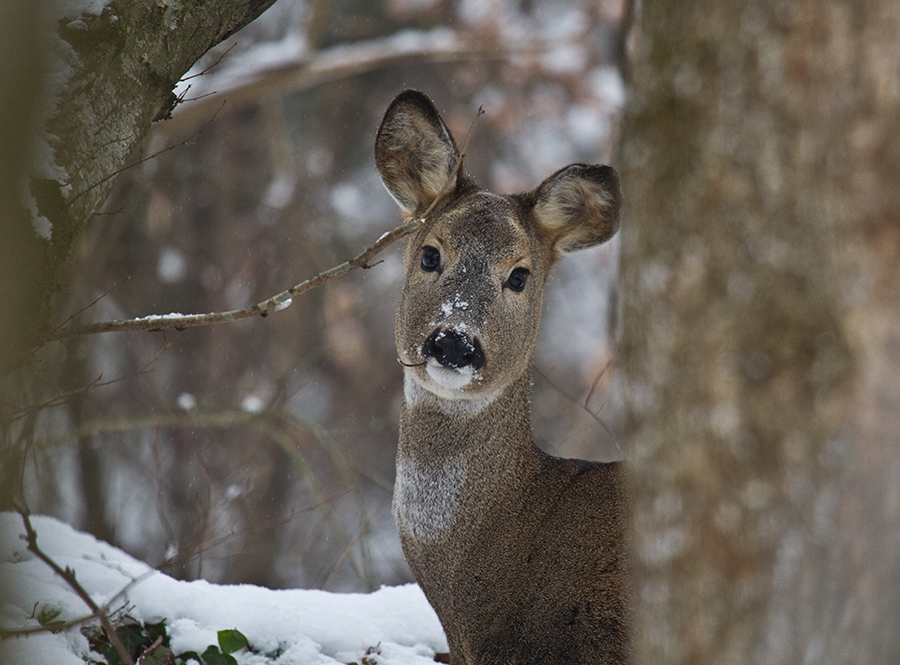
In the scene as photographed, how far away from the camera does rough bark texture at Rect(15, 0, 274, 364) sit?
3379mm

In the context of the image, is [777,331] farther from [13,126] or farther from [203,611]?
[203,611]

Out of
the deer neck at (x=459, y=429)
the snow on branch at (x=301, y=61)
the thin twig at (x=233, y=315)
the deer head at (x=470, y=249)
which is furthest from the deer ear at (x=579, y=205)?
the snow on branch at (x=301, y=61)

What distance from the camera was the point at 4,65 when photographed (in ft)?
7.28

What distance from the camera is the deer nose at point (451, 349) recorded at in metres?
3.84

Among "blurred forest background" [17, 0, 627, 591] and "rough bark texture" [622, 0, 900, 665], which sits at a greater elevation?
"rough bark texture" [622, 0, 900, 665]

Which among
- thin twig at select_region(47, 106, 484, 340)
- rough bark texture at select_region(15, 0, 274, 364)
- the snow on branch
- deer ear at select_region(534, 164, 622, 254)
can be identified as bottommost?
deer ear at select_region(534, 164, 622, 254)

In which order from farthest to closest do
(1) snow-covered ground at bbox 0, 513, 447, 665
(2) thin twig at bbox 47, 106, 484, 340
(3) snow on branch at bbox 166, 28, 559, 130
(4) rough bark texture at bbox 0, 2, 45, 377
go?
(3) snow on branch at bbox 166, 28, 559, 130 < (1) snow-covered ground at bbox 0, 513, 447, 665 < (2) thin twig at bbox 47, 106, 484, 340 < (4) rough bark texture at bbox 0, 2, 45, 377

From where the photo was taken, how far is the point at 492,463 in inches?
164

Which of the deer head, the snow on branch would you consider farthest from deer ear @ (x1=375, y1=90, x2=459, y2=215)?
the snow on branch

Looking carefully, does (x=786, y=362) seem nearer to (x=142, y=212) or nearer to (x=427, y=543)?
(x=427, y=543)

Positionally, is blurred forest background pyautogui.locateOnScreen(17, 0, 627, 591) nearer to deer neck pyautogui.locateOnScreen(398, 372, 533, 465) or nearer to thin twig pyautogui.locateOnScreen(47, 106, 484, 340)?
deer neck pyautogui.locateOnScreen(398, 372, 533, 465)

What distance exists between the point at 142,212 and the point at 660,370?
10.6 metres

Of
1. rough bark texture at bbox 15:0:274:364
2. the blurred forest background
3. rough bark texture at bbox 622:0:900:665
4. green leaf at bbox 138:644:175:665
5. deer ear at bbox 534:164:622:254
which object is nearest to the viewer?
rough bark texture at bbox 622:0:900:665

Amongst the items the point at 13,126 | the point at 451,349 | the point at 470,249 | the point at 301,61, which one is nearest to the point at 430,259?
the point at 470,249
